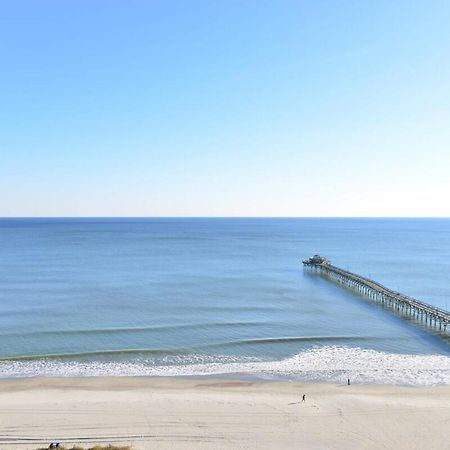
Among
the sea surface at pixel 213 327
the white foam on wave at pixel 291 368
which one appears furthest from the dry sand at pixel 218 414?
the sea surface at pixel 213 327

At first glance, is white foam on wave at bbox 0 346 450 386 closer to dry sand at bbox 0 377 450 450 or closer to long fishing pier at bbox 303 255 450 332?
dry sand at bbox 0 377 450 450

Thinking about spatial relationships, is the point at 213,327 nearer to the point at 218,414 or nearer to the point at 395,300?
the point at 218,414

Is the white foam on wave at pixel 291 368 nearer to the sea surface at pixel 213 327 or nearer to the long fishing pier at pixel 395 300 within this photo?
the sea surface at pixel 213 327

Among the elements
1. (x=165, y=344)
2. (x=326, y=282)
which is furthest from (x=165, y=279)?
(x=165, y=344)

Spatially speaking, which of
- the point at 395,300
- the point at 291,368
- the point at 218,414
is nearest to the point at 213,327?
the point at 291,368

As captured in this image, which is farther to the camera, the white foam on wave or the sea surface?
the sea surface

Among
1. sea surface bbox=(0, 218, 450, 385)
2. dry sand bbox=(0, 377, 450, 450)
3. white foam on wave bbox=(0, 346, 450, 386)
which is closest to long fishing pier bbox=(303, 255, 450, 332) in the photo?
sea surface bbox=(0, 218, 450, 385)
